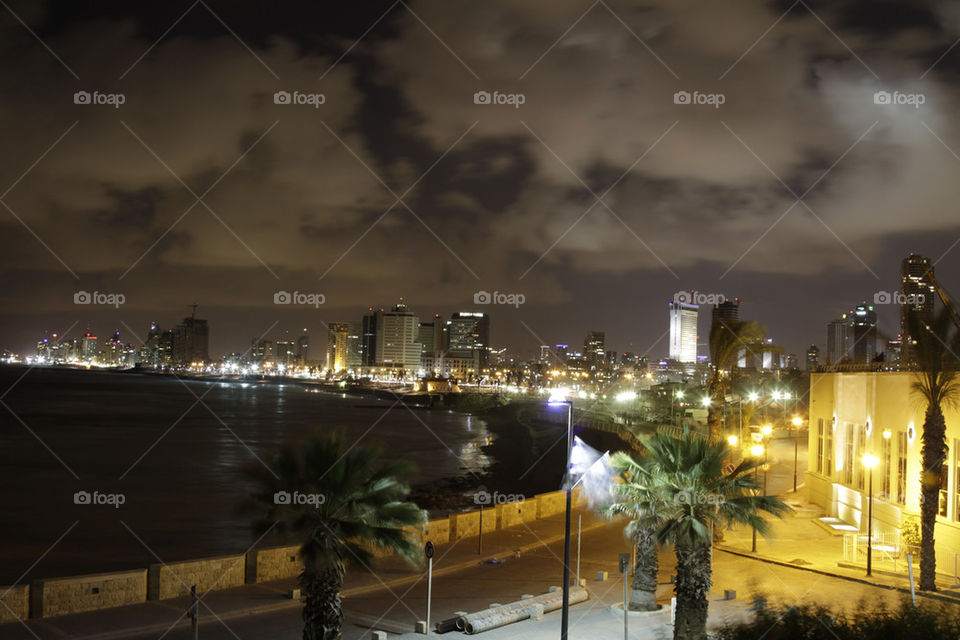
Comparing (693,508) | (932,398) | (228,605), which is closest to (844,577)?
(932,398)

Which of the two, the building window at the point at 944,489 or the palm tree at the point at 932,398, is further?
the building window at the point at 944,489

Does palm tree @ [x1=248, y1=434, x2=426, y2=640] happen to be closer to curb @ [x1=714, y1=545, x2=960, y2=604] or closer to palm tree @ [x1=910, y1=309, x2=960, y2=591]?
curb @ [x1=714, y1=545, x2=960, y2=604]

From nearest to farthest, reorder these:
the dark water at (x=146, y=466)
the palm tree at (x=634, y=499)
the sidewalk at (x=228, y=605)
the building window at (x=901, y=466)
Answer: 1. the sidewalk at (x=228, y=605)
2. the palm tree at (x=634, y=499)
3. the building window at (x=901, y=466)
4. the dark water at (x=146, y=466)

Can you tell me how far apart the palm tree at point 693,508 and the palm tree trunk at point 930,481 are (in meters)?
6.13

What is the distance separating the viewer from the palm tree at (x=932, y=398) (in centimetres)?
1641

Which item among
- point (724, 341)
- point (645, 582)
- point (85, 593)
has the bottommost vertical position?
point (85, 593)

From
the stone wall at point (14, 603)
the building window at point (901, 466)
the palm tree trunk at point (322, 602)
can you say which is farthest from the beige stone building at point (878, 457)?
the stone wall at point (14, 603)

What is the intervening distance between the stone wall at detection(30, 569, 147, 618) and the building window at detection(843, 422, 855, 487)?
2046 centimetres

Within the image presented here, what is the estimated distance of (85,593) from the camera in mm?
13633

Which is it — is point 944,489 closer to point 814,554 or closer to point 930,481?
point 930,481

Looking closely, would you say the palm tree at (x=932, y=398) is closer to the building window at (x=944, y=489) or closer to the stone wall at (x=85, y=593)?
the building window at (x=944, y=489)

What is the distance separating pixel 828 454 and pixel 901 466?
6744 millimetres

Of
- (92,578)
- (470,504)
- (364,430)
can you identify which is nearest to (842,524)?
(470,504)

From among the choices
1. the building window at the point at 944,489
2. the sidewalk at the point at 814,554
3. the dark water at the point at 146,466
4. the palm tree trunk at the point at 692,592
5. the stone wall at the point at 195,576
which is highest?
the building window at the point at 944,489
